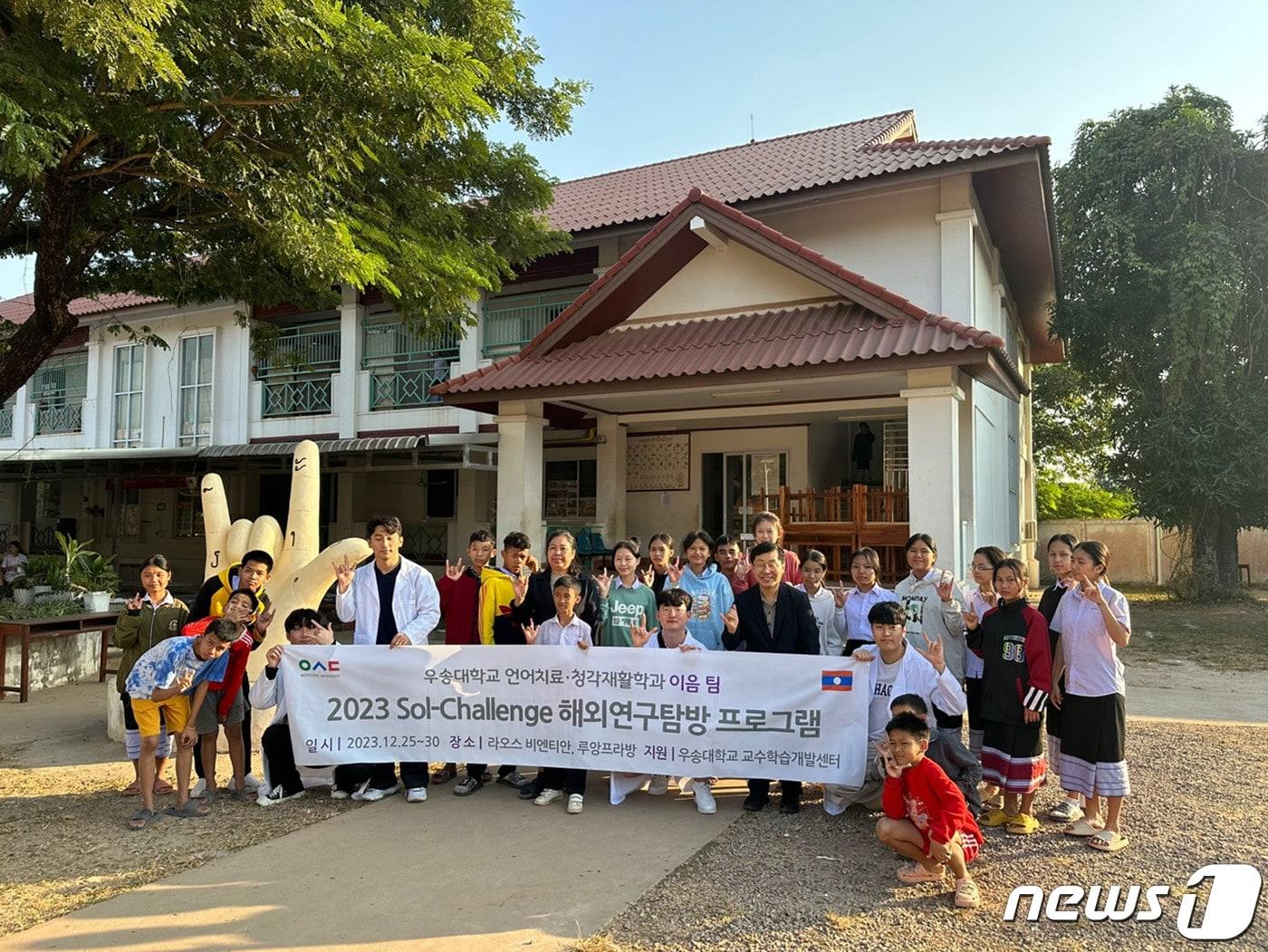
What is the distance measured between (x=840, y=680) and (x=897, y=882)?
1.24 m

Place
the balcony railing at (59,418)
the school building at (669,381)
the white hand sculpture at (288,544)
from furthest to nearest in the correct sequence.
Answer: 1. the balcony railing at (59,418)
2. the school building at (669,381)
3. the white hand sculpture at (288,544)

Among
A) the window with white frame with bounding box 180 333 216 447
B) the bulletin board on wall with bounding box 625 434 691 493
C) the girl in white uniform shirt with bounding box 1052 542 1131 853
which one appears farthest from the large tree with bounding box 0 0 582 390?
the window with white frame with bounding box 180 333 216 447

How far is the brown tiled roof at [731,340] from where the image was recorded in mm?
8648

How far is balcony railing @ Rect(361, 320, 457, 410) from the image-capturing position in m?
15.8

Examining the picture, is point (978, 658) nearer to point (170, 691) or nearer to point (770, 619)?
point (770, 619)

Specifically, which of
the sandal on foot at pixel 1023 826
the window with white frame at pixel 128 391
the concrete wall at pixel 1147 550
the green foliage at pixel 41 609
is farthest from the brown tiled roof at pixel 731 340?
the concrete wall at pixel 1147 550

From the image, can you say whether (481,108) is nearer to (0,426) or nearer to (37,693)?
(37,693)

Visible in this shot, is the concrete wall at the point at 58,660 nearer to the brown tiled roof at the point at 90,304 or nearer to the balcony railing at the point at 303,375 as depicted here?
the brown tiled roof at the point at 90,304

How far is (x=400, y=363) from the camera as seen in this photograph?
15969mm

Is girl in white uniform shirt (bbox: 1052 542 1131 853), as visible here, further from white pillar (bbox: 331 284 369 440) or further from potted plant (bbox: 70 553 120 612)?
white pillar (bbox: 331 284 369 440)

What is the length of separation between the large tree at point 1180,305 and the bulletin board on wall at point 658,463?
886 cm

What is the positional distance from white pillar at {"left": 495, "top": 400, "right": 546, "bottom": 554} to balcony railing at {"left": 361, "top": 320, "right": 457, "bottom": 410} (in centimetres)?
498

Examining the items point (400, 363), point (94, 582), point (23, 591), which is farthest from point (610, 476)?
point (23, 591)

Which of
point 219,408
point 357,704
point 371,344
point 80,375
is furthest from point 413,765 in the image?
point 80,375
